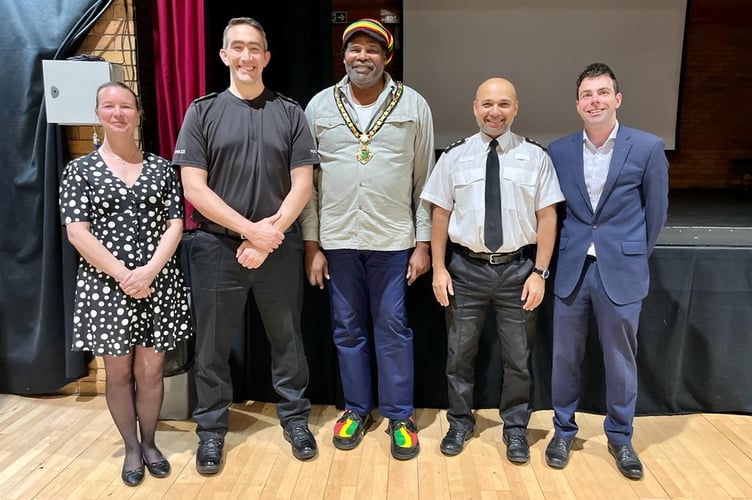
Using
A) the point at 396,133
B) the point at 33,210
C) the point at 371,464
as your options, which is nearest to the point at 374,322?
the point at 371,464

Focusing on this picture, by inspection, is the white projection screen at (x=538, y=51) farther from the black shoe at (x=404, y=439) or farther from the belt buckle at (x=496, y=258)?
the black shoe at (x=404, y=439)

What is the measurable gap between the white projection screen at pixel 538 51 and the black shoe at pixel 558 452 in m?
4.55

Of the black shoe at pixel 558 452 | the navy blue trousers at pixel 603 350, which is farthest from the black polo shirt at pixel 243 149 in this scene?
the black shoe at pixel 558 452

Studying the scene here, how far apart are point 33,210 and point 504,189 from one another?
86.8 inches

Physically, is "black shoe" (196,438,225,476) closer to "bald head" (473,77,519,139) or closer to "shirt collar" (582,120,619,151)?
"bald head" (473,77,519,139)

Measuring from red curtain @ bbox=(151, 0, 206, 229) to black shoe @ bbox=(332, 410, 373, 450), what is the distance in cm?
122

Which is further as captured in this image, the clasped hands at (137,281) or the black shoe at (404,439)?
the black shoe at (404,439)

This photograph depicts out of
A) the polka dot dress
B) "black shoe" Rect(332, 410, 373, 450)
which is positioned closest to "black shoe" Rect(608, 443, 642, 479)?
"black shoe" Rect(332, 410, 373, 450)

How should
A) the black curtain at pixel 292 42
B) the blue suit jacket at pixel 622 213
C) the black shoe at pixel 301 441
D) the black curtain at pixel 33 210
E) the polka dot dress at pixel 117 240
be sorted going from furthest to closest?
the black curtain at pixel 292 42, the black curtain at pixel 33 210, the black shoe at pixel 301 441, the blue suit jacket at pixel 622 213, the polka dot dress at pixel 117 240

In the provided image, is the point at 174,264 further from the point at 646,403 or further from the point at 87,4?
the point at 646,403

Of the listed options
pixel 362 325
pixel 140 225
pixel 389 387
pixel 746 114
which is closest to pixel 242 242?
pixel 140 225

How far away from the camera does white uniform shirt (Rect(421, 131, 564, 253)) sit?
2180 millimetres

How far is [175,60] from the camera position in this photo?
2.74 metres

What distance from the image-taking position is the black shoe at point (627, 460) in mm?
2195
